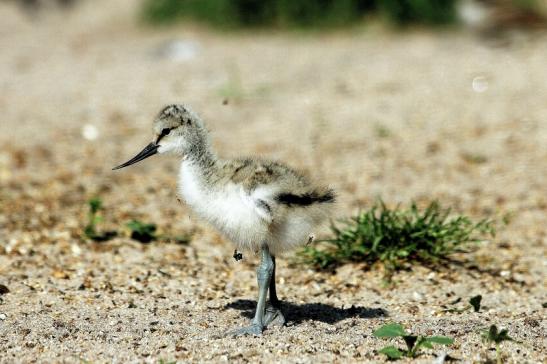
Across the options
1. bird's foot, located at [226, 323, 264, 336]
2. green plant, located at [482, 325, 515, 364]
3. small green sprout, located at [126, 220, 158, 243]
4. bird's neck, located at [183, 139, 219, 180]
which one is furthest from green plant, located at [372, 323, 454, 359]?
small green sprout, located at [126, 220, 158, 243]

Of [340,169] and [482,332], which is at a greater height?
[482,332]

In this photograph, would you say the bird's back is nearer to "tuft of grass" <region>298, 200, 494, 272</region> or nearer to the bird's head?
the bird's head

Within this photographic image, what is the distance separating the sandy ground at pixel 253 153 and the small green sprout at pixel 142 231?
0.12 m

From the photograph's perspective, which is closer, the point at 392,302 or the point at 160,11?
the point at 392,302

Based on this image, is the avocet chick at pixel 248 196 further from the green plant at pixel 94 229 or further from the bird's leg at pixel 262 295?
the green plant at pixel 94 229

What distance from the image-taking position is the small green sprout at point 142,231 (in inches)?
231

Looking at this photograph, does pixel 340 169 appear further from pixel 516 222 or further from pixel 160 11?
pixel 160 11

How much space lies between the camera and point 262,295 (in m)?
4.25

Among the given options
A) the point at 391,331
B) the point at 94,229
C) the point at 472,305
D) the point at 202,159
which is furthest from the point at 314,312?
the point at 94,229

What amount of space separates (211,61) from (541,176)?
4831 millimetres

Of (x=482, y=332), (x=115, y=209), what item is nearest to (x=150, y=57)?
(x=115, y=209)

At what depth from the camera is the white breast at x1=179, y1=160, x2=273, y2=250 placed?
405 centimetres

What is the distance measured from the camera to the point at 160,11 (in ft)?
41.7

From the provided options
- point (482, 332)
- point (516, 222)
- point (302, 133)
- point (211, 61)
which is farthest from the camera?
point (211, 61)
